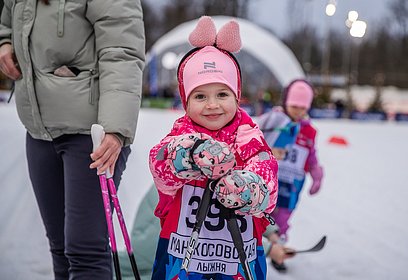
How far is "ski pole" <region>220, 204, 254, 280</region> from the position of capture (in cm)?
162

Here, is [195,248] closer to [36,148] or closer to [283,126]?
[36,148]

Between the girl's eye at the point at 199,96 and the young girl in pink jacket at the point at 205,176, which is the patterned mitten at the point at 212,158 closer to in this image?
the young girl in pink jacket at the point at 205,176

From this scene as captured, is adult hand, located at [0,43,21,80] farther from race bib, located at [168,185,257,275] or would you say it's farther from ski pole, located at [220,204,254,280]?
ski pole, located at [220,204,254,280]

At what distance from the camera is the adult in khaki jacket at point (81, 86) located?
1.84m

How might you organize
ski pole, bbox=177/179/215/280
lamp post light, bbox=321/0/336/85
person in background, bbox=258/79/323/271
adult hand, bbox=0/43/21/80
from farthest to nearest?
person in background, bbox=258/79/323/271 → lamp post light, bbox=321/0/336/85 → adult hand, bbox=0/43/21/80 → ski pole, bbox=177/179/215/280

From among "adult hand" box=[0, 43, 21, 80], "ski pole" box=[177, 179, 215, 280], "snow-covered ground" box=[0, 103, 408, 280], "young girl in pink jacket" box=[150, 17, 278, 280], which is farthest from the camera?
"snow-covered ground" box=[0, 103, 408, 280]

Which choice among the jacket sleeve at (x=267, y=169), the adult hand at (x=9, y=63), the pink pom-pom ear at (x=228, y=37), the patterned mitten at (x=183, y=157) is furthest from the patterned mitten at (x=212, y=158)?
the adult hand at (x=9, y=63)

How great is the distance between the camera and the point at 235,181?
61.1 inches

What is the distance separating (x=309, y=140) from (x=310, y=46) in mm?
27968

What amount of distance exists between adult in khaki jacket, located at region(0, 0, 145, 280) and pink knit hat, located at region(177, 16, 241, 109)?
0.66 ft

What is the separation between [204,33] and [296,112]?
82.7 inches

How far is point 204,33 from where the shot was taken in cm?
190

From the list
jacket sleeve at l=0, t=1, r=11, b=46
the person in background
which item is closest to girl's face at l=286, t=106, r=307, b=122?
the person in background

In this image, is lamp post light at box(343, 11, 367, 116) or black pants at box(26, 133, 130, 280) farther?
lamp post light at box(343, 11, 367, 116)
